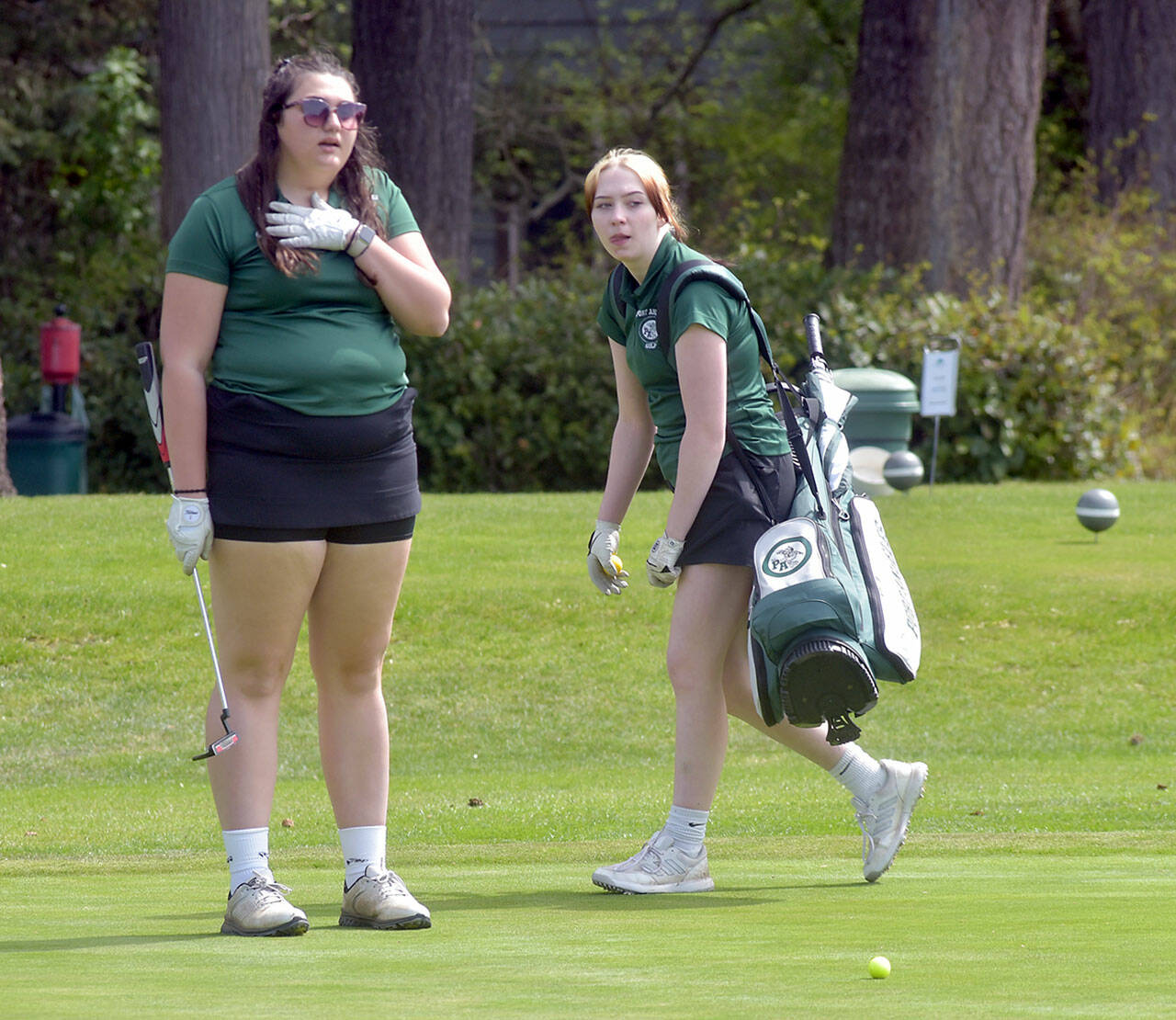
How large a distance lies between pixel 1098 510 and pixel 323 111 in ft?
29.1

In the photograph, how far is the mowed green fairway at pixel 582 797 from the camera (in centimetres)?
348

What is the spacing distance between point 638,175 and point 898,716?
5.05 m

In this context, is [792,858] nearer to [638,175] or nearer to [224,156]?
[638,175]

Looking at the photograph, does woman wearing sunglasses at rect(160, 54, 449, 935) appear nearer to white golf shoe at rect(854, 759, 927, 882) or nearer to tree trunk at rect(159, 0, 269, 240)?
white golf shoe at rect(854, 759, 927, 882)

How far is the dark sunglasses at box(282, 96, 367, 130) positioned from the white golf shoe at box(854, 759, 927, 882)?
90.9 inches

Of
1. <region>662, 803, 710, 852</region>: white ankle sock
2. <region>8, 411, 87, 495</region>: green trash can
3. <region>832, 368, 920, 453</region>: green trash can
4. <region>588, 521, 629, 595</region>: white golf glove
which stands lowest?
<region>8, 411, 87, 495</region>: green trash can

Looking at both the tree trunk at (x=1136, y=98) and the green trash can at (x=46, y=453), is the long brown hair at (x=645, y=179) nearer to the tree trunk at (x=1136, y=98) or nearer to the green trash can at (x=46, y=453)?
the green trash can at (x=46, y=453)

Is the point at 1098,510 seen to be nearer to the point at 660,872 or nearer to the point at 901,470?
the point at 901,470

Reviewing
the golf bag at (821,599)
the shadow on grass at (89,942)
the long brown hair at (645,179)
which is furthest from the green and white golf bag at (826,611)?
the shadow on grass at (89,942)

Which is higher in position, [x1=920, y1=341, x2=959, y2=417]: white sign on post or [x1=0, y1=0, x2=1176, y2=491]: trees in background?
[x1=0, y1=0, x2=1176, y2=491]: trees in background

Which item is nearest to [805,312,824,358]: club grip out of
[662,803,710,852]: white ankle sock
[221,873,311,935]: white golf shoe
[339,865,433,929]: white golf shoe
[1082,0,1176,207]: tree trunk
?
[662,803,710,852]: white ankle sock

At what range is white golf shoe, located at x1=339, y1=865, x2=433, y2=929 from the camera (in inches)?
168

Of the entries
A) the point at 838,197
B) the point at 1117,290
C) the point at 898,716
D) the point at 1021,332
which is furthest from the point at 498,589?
the point at 1117,290

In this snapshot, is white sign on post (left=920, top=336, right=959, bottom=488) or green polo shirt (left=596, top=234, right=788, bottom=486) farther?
white sign on post (left=920, top=336, right=959, bottom=488)
